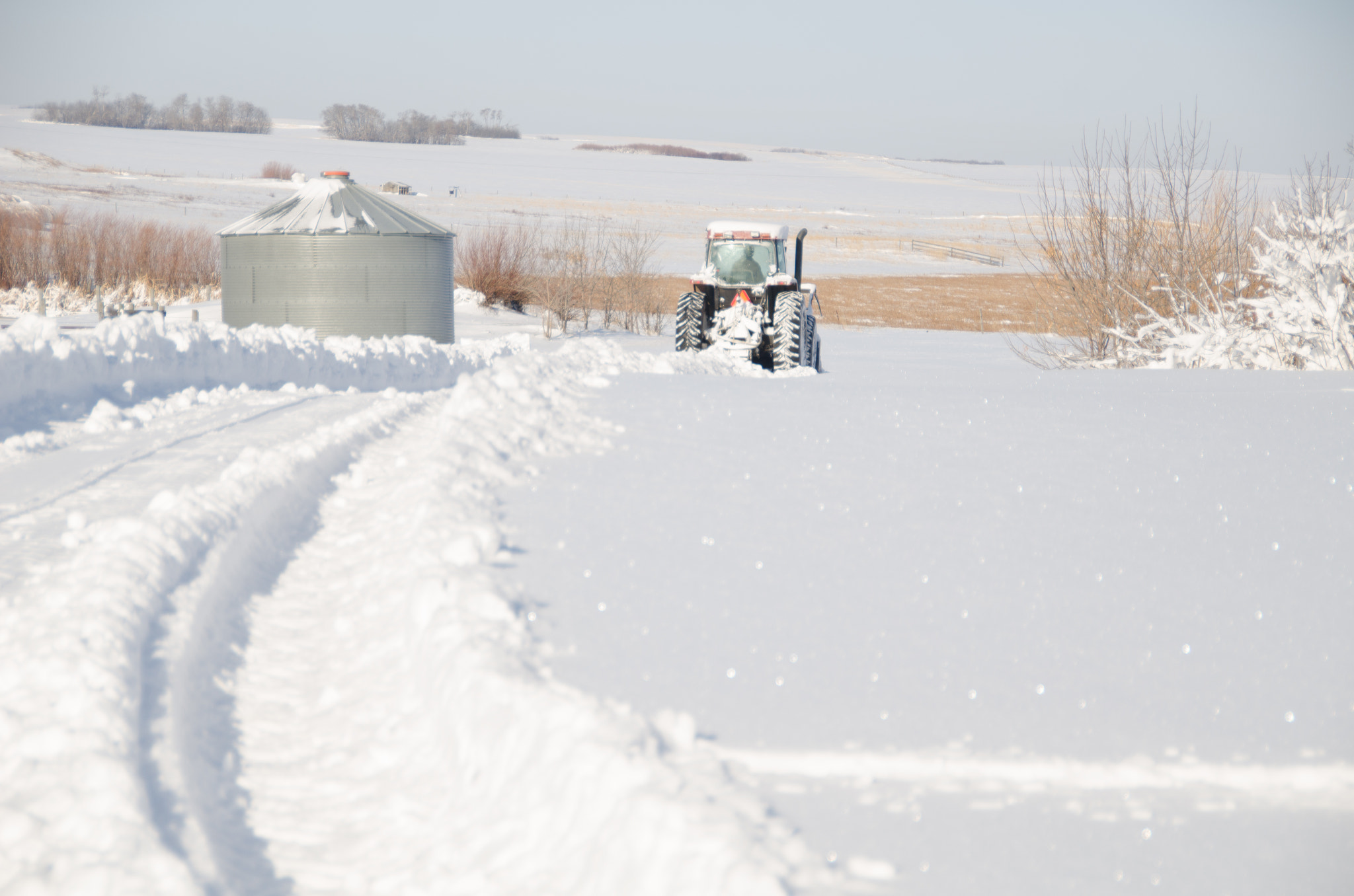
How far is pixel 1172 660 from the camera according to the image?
3.70 metres

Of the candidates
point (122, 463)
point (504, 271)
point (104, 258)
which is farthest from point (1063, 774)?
point (104, 258)

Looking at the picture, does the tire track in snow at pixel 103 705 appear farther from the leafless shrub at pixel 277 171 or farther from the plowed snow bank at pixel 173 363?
the leafless shrub at pixel 277 171

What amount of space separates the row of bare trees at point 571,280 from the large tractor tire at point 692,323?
11.5m

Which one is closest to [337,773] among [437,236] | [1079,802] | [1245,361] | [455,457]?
[1079,802]

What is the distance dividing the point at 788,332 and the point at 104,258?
26311 millimetres

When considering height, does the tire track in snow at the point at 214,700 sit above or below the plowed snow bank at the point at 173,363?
below

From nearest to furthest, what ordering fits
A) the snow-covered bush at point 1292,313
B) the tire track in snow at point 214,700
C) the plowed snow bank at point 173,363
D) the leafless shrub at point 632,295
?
the tire track in snow at point 214,700 < the plowed snow bank at point 173,363 < the snow-covered bush at point 1292,313 < the leafless shrub at point 632,295

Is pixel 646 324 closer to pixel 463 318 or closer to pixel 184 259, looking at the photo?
pixel 463 318

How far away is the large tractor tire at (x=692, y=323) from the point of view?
14.5 metres

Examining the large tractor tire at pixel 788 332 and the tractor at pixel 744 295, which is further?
the tractor at pixel 744 295

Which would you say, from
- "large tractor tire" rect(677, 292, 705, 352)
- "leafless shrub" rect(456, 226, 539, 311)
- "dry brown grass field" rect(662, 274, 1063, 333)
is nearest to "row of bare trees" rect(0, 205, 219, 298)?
"leafless shrub" rect(456, 226, 539, 311)

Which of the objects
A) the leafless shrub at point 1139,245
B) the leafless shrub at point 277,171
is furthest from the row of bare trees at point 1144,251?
the leafless shrub at point 277,171

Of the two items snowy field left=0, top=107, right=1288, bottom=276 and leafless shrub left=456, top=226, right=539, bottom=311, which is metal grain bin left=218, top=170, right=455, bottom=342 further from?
snowy field left=0, top=107, right=1288, bottom=276

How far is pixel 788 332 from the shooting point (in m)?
13.3
